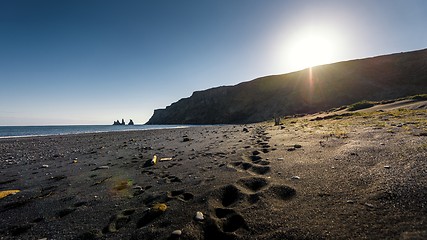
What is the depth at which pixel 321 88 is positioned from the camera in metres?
80.1

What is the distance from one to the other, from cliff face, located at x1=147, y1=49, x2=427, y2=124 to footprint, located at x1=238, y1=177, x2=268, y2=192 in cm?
6578

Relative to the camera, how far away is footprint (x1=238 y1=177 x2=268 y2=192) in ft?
13.4

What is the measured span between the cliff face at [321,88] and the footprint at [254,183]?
6578 cm

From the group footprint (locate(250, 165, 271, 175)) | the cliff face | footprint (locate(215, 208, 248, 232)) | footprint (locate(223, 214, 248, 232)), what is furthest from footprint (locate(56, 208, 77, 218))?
the cliff face

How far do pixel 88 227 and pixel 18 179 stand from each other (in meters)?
5.64

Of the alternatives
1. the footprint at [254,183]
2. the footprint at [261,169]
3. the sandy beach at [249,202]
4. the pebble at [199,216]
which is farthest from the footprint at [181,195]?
the footprint at [261,169]

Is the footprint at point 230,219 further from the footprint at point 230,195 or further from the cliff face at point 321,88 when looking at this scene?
the cliff face at point 321,88

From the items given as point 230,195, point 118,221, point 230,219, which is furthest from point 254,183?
point 118,221

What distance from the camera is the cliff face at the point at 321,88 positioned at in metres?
66.6

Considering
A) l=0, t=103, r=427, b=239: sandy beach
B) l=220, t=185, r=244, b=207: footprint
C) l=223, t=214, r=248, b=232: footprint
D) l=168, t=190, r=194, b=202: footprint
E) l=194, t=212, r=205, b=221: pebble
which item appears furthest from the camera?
l=168, t=190, r=194, b=202: footprint

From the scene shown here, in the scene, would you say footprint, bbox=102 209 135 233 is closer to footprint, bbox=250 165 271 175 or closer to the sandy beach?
the sandy beach

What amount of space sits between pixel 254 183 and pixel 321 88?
87075 millimetres

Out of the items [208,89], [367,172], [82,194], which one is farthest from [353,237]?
[208,89]

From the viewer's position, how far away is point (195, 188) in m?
4.48
